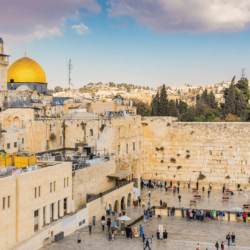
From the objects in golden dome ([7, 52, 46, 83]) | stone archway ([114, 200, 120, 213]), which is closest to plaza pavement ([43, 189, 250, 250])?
stone archway ([114, 200, 120, 213])

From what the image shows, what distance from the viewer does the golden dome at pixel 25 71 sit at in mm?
39156

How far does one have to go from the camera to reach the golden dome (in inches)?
1542

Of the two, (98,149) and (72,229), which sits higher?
(98,149)

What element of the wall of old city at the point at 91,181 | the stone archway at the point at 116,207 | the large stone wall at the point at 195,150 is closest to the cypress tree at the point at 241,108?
the large stone wall at the point at 195,150

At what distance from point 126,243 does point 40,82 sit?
1004 inches

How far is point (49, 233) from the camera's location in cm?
1738

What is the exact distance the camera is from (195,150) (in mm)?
33156

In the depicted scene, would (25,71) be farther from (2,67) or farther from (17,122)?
(17,122)

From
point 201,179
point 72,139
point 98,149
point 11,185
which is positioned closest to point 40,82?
point 72,139

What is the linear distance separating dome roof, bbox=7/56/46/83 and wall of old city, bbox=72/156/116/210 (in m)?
17.7

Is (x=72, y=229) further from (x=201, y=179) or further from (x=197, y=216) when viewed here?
(x=201, y=179)

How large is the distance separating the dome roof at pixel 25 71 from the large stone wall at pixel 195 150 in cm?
1303

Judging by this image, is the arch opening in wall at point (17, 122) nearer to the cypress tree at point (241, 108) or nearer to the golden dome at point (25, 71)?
the golden dome at point (25, 71)

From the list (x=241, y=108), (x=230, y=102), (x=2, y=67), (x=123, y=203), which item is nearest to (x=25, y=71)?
(x=2, y=67)
